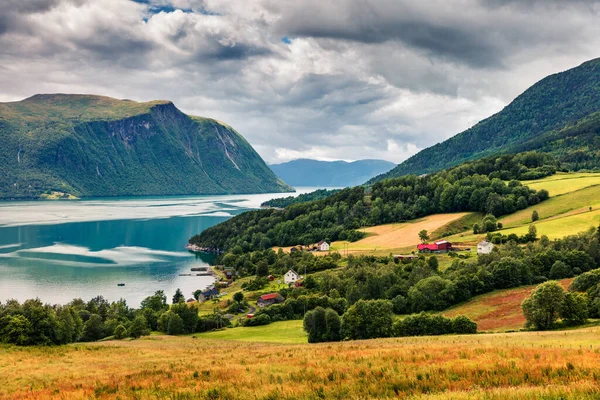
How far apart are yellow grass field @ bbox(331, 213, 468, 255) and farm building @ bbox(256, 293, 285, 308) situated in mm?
36686

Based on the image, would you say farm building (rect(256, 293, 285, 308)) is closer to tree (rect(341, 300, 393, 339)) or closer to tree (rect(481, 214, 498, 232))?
tree (rect(341, 300, 393, 339))

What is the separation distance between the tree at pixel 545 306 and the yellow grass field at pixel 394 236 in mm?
69037

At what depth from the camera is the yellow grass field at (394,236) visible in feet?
399

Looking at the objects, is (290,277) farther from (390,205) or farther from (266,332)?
(390,205)

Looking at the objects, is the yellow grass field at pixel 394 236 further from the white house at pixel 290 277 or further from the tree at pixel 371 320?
the tree at pixel 371 320

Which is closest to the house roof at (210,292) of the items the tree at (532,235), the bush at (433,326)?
the bush at (433,326)

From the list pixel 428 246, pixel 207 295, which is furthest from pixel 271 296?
pixel 428 246

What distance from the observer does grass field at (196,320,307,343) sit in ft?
193

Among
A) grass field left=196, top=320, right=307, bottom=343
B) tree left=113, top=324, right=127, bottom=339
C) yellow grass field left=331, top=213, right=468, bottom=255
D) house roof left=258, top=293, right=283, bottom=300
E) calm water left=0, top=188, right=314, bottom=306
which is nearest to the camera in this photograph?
grass field left=196, top=320, right=307, bottom=343

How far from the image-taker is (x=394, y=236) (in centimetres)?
13512

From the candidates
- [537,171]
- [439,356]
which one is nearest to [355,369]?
[439,356]

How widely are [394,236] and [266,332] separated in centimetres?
8028

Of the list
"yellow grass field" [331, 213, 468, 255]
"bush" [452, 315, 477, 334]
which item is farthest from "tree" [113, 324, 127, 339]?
"yellow grass field" [331, 213, 468, 255]

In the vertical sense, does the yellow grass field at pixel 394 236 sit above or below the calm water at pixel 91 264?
above
